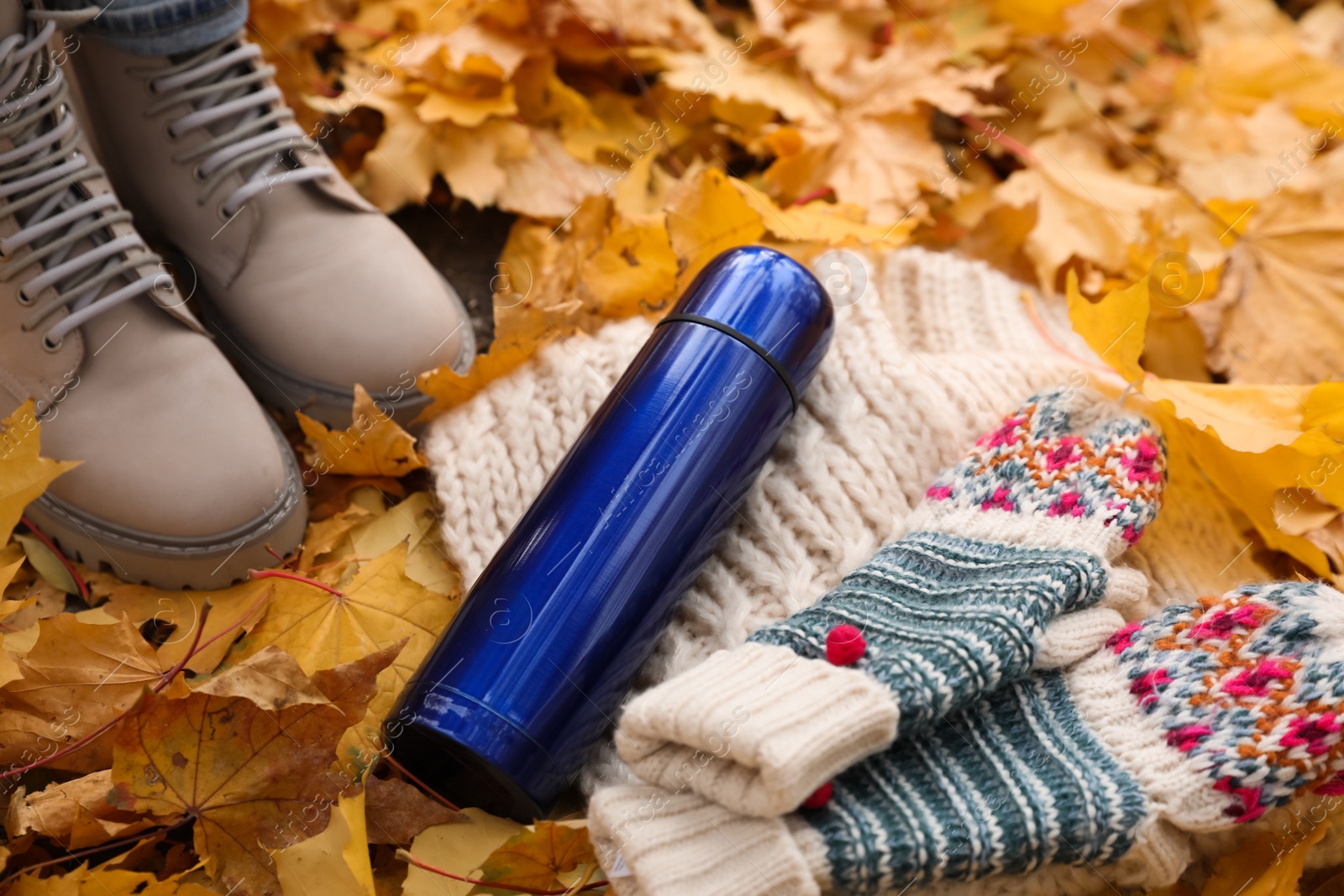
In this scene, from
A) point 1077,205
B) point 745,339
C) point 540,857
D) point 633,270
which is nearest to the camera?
point 540,857

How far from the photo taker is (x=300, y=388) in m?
1.09

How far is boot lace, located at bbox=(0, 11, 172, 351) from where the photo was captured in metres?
0.90

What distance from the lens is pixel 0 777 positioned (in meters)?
0.82

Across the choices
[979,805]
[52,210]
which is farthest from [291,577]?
[979,805]

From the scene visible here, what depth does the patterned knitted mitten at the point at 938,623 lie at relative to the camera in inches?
27.4

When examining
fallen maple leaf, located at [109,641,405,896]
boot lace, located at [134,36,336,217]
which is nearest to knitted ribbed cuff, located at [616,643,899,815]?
fallen maple leaf, located at [109,641,405,896]

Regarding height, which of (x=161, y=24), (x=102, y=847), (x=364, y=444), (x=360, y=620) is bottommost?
(x=102, y=847)

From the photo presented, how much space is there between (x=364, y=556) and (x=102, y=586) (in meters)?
0.26

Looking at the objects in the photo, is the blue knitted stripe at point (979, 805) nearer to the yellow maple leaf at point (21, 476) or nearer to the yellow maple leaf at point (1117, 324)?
the yellow maple leaf at point (1117, 324)

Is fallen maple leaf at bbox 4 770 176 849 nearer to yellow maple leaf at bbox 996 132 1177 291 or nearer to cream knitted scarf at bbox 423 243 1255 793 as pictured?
cream knitted scarf at bbox 423 243 1255 793

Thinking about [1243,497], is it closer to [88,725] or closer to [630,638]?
[630,638]

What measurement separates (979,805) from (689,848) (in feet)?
0.72

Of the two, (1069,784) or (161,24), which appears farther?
(161,24)

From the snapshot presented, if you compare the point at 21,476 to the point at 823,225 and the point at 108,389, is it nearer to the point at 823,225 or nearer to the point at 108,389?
the point at 108,389
